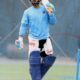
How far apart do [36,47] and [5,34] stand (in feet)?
13.7

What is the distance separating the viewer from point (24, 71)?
11.6 m

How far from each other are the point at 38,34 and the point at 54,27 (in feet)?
13.7

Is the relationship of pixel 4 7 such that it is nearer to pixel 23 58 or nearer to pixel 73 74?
pixel 23 58

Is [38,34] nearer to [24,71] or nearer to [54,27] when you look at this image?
[24,71]

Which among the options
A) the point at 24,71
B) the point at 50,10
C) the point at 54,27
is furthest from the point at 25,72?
the point at 50,10

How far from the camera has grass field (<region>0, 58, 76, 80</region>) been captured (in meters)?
10.9

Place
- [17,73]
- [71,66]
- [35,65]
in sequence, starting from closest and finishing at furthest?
[35,65]
[17,73]
[71,66]

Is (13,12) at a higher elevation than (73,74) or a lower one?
higher

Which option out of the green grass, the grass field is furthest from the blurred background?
the green grass

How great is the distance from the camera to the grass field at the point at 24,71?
35.8 feet

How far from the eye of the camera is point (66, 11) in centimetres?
1291

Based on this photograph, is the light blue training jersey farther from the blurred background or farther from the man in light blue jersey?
the blurred background

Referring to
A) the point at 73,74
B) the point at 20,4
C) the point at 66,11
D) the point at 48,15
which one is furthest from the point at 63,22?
the point at 48,15

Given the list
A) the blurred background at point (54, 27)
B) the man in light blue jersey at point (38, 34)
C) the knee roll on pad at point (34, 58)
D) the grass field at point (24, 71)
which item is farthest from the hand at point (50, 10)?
the blurred background at point (54, 27)
